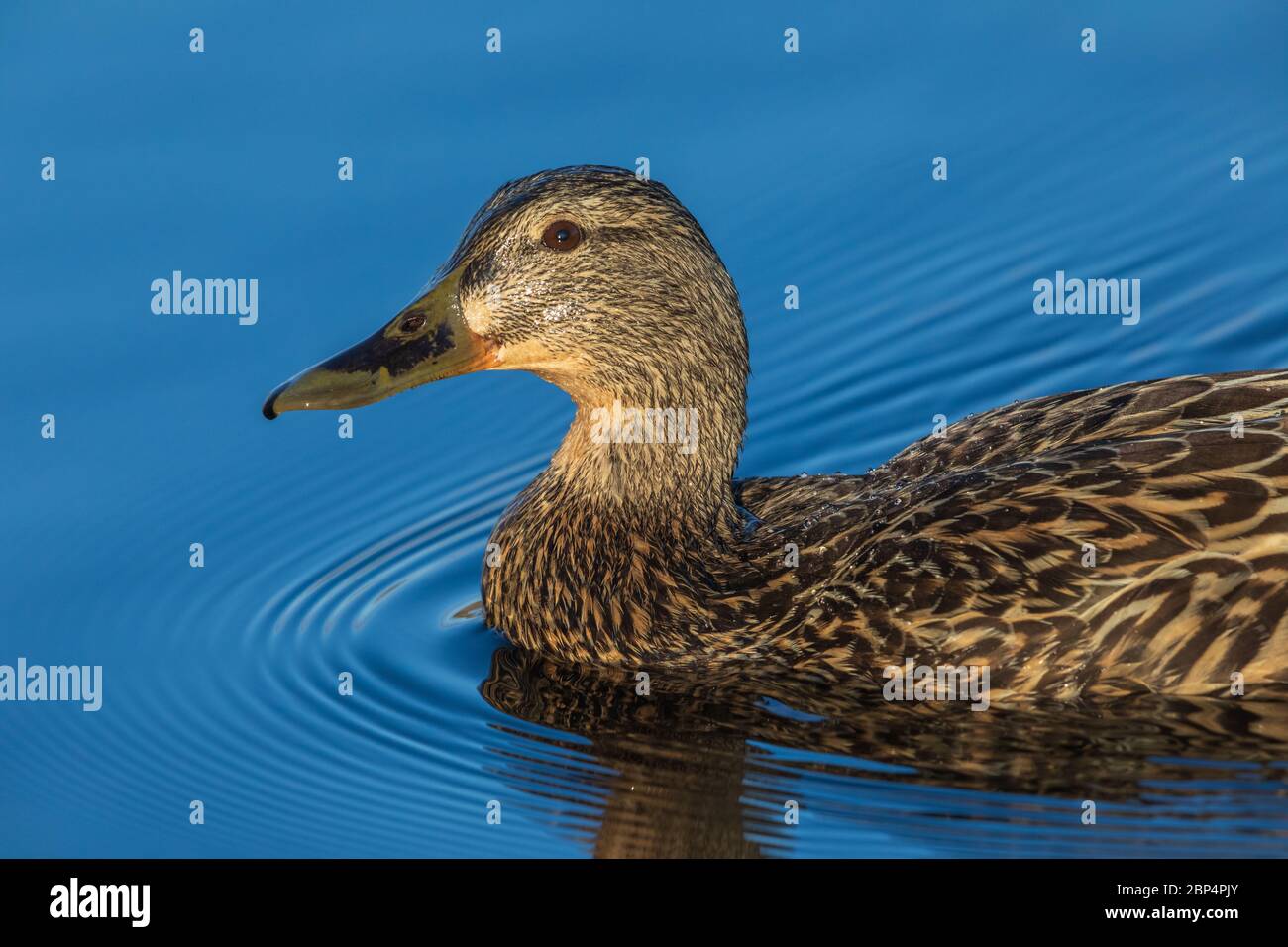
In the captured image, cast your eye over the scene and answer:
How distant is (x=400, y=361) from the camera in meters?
9.82

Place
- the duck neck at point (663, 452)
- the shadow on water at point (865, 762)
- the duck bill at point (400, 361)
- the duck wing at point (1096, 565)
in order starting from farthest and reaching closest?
the duck neck at point (663, 452) < the duck bill at point (400, 361) < the duck wing at point (1096, 565) < the shadow on water at point (865, 762)

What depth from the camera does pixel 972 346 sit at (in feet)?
41.3

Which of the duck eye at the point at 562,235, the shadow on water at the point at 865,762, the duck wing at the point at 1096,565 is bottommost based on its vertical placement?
the shadow on water at the point at 865,762

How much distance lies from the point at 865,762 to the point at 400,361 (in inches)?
107

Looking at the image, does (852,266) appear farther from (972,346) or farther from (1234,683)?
(1234,683)

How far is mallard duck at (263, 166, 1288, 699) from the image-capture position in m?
8.87

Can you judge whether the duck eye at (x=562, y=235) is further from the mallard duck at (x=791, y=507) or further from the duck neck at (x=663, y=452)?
the duck neck at (x=663, y=452)

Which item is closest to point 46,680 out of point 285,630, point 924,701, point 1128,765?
point 285,630

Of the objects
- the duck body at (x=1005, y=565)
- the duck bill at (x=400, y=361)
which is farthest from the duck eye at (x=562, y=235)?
the duck body at (x=1005, y=565)

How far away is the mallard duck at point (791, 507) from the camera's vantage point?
8.87m

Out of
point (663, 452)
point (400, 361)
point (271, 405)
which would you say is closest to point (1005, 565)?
point (663, 452)

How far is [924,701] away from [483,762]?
1.81 meters

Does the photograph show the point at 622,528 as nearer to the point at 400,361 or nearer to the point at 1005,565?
the point at 400,361

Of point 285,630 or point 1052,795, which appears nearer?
point 1052,795
